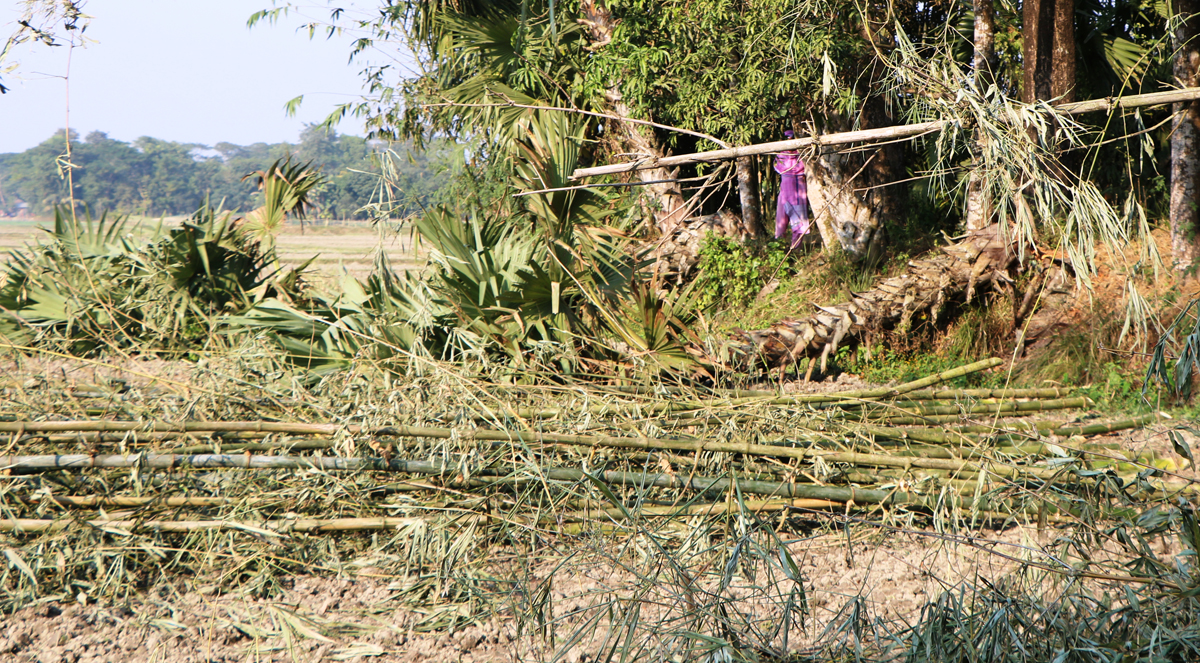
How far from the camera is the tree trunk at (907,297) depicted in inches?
228

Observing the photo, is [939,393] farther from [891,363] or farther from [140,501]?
[140,501]

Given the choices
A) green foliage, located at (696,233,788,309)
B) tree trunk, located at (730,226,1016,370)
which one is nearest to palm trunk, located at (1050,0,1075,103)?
tree trunk, located at (730,226,1016,370)

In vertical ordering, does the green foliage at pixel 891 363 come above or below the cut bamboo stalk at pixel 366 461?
below

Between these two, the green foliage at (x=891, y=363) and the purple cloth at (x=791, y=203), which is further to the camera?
the purple cloth at (x=791, y=203)

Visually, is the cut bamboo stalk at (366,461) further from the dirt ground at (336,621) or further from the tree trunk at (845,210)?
the tree trunk at (845,210)

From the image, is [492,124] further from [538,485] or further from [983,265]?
[538,485]

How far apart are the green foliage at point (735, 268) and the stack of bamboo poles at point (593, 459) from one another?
5.07 meters

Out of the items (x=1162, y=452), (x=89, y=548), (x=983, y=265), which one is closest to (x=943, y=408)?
(x=1162, y=452)

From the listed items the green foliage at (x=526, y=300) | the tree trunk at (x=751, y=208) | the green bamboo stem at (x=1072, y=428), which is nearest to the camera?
the green bamboo stem at (x=1072, y=428)

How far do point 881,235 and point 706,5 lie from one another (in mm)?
2885

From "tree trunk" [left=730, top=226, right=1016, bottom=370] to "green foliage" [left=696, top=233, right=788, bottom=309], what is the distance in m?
2.27

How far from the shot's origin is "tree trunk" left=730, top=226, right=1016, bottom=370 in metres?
5.79

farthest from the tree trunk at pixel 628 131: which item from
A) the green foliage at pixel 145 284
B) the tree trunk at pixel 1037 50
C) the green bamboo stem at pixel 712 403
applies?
the green bamboo stem at pixel 712 403

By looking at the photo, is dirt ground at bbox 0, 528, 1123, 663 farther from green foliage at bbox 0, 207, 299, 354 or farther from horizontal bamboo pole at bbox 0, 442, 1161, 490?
green foliage at bbox 0, 207, 299, 354
